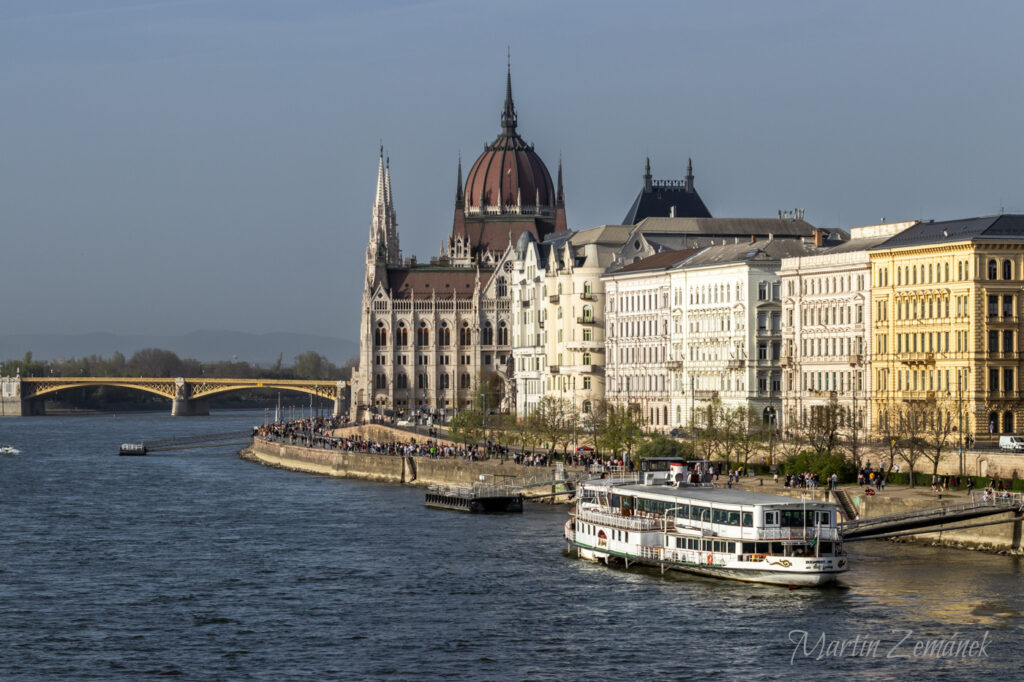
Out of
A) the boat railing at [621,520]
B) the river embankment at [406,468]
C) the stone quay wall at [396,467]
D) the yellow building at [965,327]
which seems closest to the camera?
the boat railing at [621,520]

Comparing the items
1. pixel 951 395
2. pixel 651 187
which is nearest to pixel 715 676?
pixel 951 395

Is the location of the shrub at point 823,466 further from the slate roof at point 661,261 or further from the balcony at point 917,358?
the slate roof at point 661,261

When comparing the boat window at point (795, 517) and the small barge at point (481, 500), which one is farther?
the small barge at point (481, 500)

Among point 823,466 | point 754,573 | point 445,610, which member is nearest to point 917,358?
point 823,466

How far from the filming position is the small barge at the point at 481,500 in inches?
4156

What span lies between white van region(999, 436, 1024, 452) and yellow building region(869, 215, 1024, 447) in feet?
13.1

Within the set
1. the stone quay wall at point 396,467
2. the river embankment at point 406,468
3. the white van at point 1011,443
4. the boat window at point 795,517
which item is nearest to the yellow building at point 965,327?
the white van at point 1011,443

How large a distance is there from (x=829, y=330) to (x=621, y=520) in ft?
131

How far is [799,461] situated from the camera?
9594cm

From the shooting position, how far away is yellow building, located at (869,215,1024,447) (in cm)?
10212

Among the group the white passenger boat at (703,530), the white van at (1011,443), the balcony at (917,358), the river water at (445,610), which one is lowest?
the river water at (445,610)

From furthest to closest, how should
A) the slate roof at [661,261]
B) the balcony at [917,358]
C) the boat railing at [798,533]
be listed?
the slate roof at [661,261] → the balcony at [917,358] → the boat railing at [798,533]

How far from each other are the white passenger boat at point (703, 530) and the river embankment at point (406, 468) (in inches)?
835

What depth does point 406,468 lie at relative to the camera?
443ft
